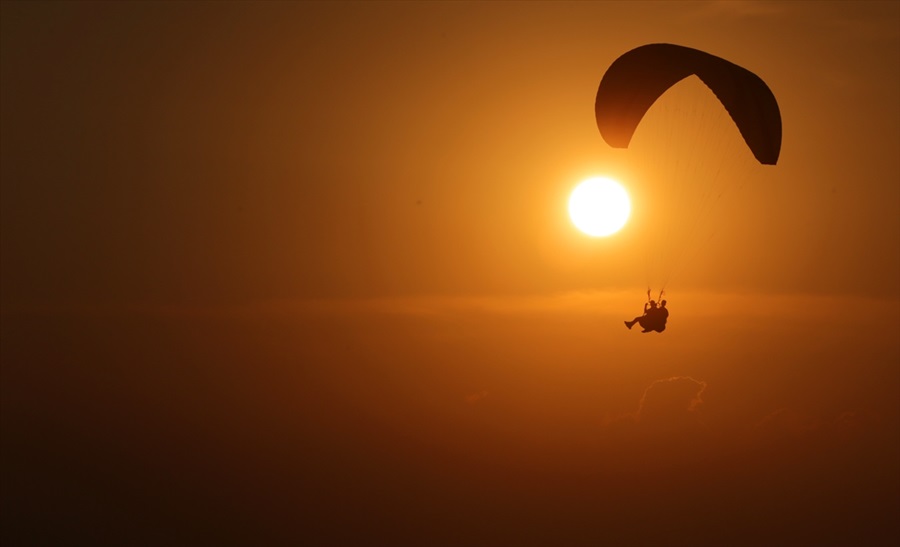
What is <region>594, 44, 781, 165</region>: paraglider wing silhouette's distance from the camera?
3694cm

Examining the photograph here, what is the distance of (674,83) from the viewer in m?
38.9

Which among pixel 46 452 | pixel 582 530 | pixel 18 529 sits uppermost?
pixel 582 530

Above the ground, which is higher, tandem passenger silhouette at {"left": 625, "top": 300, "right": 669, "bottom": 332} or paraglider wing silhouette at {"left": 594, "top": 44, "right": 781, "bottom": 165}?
paraglider wing silhouette at {"left": 594, "top": 44, "right": 781, "bottom": 165}

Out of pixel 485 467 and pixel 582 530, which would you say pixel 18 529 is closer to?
pixel 485 467

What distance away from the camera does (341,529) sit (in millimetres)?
170375

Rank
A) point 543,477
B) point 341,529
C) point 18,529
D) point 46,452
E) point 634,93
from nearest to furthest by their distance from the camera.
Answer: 1. point 634,93
2. point 18,529
3. point 46,452
4. point 341,529
5. point 543,477

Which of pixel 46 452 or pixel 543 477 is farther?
pixel 543 477

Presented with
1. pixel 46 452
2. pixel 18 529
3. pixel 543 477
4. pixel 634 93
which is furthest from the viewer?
pixel 543 477

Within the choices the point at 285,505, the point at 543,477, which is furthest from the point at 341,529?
the point at 543,477

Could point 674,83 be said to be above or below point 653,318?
Answer: above

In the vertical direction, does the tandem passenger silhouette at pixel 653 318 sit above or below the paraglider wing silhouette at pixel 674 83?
below

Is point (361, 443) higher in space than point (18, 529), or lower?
higher

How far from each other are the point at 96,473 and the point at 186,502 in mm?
13059

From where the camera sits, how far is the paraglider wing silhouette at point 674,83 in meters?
36.9
